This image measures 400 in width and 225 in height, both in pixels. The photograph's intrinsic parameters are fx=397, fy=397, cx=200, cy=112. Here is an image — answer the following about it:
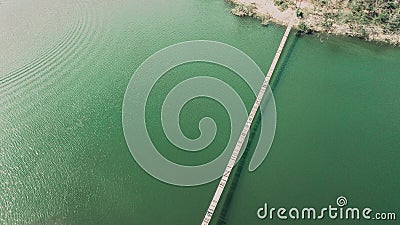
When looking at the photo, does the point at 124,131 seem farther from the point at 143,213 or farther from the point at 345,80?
the point at 345,80

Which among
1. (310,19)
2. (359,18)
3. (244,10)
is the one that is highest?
(359,18)

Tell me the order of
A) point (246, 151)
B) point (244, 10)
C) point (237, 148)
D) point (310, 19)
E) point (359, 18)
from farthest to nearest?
point (244, 10), point (310, 19), point (359, 18), point (246, 151), point (237, 148)

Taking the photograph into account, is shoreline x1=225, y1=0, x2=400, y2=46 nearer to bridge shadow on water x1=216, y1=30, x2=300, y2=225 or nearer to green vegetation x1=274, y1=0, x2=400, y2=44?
green vegetation x1=274, y1=0, x2=400, y2=44

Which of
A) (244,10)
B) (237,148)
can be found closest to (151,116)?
(237,148)

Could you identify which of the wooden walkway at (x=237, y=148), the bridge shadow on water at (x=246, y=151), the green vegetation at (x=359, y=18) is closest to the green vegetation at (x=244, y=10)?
the green vegetation at (x=359, y=18)

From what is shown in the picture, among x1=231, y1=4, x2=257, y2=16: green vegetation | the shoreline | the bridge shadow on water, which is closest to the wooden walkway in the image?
the bridge shadow on water

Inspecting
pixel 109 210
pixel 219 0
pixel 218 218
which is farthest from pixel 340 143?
pixel 219 0

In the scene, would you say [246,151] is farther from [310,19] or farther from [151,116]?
[310,19]

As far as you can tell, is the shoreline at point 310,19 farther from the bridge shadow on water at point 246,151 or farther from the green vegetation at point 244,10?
the bridge shadow on water at point 246,151
